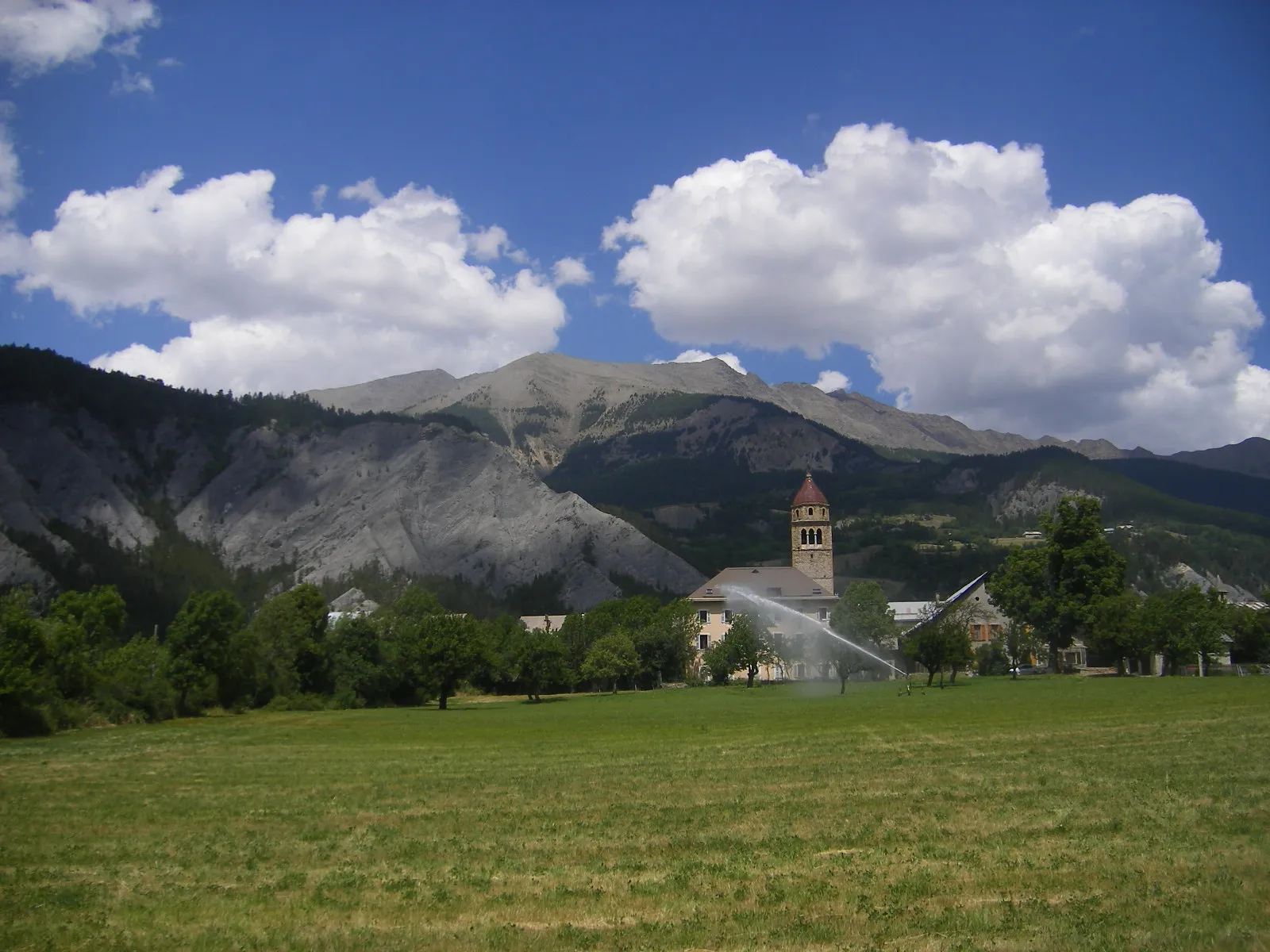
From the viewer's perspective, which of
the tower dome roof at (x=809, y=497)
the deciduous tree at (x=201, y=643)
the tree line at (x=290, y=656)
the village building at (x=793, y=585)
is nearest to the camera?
the tree line at (x=290, y=656)

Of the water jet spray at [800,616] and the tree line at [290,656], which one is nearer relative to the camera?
the tree line at [290,656]

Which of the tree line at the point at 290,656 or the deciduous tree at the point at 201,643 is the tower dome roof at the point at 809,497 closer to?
the tree line at the point at 290,656

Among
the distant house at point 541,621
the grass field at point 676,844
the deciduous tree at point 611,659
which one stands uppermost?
the distant house at point 541,621

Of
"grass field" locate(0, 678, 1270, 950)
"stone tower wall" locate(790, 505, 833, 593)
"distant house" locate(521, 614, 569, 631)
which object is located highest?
"stone tower wall" locate(790, 505, 833, 593)

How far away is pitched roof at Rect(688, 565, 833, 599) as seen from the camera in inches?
4690

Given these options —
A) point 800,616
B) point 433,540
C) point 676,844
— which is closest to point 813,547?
point 800,616

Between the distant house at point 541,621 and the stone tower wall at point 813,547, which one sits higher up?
the stone tower wall at point 813,547

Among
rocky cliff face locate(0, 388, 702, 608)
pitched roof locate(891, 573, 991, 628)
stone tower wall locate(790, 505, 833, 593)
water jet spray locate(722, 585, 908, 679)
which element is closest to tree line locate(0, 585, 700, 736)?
water jet spray locate(722, 585, 908, 679)

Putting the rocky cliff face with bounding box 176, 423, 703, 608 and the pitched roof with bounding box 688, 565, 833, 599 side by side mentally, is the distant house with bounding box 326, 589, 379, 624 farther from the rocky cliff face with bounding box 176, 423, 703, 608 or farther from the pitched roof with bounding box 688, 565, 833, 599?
Result: the pitched roof with bounding box 688, 565, 833, 599

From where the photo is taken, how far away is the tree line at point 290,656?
5606cm

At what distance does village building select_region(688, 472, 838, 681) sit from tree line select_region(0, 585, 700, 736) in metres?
5.57

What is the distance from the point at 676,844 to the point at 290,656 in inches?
2870

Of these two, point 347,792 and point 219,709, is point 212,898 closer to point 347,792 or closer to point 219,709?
point 347,792

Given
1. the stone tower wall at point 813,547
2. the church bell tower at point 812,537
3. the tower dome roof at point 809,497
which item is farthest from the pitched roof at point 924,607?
the tower dome roof at point 809,497
